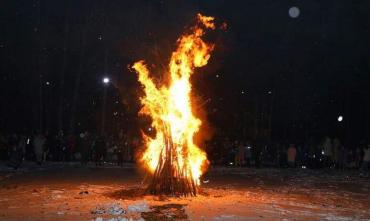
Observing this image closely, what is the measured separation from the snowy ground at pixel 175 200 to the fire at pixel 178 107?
1.00 m

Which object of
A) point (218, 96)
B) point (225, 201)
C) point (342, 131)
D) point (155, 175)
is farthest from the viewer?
point (342, 131)

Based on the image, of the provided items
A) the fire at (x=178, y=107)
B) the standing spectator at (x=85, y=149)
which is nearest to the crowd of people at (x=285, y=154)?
the standing spectator at (x=85, y=149)

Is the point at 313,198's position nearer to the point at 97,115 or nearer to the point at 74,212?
the point at 74,212

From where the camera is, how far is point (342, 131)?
39.9 metres

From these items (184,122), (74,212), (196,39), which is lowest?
(74,212)

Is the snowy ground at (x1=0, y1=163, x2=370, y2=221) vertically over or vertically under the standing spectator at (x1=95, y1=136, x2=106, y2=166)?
under

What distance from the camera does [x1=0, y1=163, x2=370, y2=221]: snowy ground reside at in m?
10.6

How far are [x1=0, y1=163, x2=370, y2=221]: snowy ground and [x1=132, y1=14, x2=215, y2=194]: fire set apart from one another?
999mm

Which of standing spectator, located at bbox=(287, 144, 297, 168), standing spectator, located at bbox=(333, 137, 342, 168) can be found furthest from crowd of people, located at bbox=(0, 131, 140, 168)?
standing spectator, located at bbox=(333, 137, 342, 168)

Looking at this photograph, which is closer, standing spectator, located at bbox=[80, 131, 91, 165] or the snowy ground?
the snowy ground

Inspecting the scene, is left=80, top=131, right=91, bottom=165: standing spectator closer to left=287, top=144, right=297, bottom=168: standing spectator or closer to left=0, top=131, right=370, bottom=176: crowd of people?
left=0, top=131, right=370, bottom=176: crowd of people

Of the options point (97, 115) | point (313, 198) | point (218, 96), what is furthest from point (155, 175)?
point (97, 115)

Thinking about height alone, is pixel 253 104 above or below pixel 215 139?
above

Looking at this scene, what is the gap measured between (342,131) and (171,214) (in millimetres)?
31810
